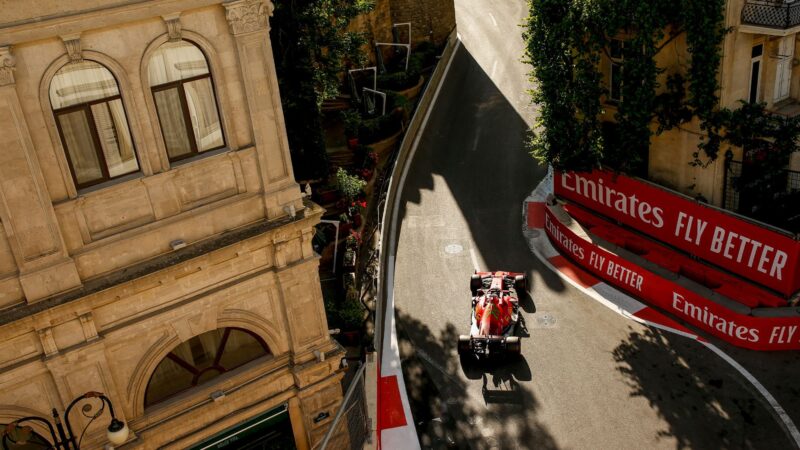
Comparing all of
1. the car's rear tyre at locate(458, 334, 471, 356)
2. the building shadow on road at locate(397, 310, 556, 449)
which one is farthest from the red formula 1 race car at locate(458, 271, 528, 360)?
the building shadow on road at locate(397, 310, 556, 449)

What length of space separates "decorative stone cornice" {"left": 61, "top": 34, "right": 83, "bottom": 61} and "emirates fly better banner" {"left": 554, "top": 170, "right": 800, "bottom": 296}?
19.2m

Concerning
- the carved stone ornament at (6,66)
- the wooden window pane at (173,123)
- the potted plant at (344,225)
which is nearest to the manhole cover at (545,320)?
the potted plant at (344,225)

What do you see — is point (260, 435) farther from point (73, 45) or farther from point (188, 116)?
point (73, 45)

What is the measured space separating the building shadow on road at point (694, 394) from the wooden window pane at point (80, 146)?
15.8 meters

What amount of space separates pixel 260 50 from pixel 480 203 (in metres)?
18.9

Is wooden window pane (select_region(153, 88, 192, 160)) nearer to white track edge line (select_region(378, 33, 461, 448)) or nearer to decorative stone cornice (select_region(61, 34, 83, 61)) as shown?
decorative stone cornice (select_region(61, 34, 83, 61))

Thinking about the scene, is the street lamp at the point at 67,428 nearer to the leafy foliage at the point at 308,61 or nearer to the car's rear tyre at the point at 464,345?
the car's rear tyre at the point at 464,345

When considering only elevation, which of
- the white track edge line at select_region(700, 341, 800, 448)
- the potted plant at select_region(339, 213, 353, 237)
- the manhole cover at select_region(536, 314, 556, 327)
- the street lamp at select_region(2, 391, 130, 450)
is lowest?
the white track edge line at select_region(700, 341, 800, 448)

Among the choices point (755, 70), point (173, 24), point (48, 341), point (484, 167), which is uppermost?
point (173, 24)

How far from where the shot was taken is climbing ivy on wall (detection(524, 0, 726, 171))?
23047mm

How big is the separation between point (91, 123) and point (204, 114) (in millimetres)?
2163

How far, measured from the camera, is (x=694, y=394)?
21.7m

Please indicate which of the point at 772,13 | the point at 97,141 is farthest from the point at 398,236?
the point at 97,141

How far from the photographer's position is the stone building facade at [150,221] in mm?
13086
